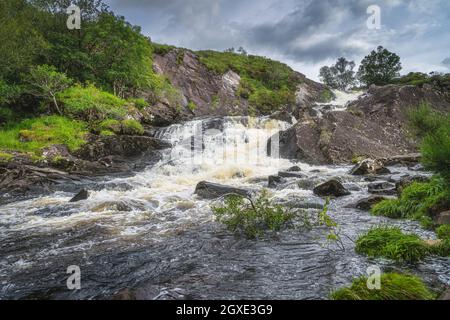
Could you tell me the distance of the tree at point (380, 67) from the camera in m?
59.1

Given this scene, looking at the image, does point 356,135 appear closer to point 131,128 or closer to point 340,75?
point 131,128

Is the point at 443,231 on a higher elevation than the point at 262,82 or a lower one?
lower

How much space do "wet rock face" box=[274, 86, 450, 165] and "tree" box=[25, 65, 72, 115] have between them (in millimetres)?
18559

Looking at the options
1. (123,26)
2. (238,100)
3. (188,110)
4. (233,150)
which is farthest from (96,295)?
(238,100)

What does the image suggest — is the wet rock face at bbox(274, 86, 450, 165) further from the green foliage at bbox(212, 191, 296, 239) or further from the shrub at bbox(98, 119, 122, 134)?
the green foliage at bbox(212, 191, 296, 239)

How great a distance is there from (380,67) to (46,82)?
5594 centimetres

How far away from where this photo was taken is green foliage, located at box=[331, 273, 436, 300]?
489cm

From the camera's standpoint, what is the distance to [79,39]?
32.8 meters

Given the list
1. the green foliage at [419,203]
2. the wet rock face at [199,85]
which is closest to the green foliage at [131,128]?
the wet rock face at [199,85]

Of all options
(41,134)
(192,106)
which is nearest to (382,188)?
(41,134)

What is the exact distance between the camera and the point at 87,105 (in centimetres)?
2745

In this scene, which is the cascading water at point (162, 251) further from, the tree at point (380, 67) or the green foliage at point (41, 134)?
the tree at point (380, 67)

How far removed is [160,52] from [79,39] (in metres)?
22.0

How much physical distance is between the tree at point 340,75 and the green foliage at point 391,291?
10978 centimetres
